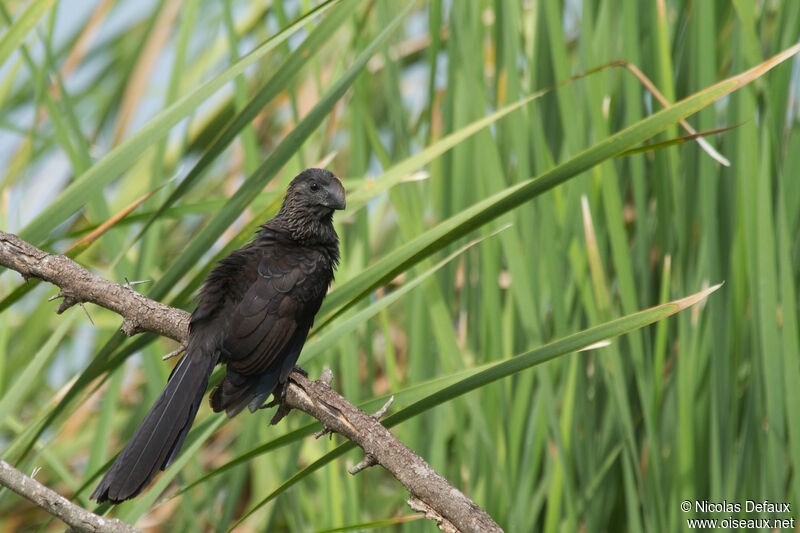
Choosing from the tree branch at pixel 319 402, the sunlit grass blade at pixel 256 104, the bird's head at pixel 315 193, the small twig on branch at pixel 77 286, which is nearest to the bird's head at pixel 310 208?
the bird's head at pixel 315 193

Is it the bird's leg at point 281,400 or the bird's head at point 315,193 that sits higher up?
the bird's head at point 315,193

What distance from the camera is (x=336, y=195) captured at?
223 cm

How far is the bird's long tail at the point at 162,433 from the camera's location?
1.47 meters

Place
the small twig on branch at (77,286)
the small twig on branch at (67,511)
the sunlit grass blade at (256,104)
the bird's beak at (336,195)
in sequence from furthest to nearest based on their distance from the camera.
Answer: the bird's beak at (336,195), the small twig on branch at (77,286), the sunlit grass blade at (256,104), the small twig on branch at (67,511)

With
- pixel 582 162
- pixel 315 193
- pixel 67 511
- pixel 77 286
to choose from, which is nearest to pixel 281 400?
pixel 77 286

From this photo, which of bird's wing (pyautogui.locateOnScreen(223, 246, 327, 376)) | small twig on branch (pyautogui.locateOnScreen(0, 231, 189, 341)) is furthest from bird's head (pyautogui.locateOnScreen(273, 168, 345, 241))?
small twig on branch (pyautogui.locateOnScreen(0, 231, 189, 341))

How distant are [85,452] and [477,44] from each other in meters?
2.86

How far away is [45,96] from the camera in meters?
1.96

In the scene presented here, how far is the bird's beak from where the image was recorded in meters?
2.22

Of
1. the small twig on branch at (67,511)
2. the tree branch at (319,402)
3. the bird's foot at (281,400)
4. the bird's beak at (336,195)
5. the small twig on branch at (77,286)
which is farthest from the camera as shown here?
the bird's beak at (336,195)

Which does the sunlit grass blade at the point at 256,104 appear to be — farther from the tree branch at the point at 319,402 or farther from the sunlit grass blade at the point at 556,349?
the sunlit grass blade at the point at 556,349

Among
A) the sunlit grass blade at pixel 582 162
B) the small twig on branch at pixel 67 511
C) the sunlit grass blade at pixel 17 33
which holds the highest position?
the sunlit grass blade at pixel 17 33

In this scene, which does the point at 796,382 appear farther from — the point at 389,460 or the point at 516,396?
the point at 389,460

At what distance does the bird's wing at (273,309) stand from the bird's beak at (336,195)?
0.15m
